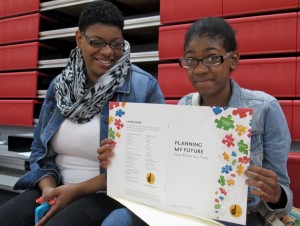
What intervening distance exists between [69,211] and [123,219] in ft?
0.59

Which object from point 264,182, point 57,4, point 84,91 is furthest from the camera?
point 57,4

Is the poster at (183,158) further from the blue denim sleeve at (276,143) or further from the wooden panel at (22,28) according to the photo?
the wooden panel at (22,28)

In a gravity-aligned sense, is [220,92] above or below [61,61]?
below

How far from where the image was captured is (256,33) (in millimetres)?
1284

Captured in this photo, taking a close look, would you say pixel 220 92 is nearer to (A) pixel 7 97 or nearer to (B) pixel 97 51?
(B) pixel 97 51

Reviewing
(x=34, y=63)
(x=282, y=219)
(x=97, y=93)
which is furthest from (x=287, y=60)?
(x=34, y=63)

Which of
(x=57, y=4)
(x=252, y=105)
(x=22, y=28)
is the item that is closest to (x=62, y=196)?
(x=252, y=105)

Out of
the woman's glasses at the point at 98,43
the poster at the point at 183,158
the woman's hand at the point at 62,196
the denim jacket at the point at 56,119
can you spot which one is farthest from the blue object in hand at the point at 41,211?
the woman's glasses at the point at 98,43

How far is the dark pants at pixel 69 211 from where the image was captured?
2.43ft

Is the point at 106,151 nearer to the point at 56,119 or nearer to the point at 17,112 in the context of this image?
the point at 56,119

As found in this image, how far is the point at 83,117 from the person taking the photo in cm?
93

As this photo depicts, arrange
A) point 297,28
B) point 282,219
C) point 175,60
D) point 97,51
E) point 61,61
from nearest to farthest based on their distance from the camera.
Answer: point 282,219
point 97,51
point 297,28
point 175,60
point 61,61

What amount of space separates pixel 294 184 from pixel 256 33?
68cm

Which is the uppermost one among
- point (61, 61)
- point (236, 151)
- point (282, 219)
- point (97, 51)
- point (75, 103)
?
point (61, 61)
